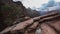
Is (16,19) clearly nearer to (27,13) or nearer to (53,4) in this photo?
(27,13)

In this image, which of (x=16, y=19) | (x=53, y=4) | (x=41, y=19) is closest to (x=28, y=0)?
(x=53, y=4)

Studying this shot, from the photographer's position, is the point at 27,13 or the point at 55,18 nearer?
the point at 55,18

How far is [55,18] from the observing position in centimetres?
478

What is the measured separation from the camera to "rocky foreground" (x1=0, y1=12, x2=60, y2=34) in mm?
4102

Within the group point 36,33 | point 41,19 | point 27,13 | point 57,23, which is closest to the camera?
point 36,33

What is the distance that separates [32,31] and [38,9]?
2678 mm

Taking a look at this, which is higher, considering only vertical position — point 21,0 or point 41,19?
point 21,0

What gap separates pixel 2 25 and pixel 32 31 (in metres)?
1.53

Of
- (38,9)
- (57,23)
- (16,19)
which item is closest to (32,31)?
(57,23)

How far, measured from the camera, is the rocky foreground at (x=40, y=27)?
410 centimetres

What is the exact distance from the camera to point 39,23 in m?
4.71

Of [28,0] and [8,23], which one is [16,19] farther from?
[28,0]

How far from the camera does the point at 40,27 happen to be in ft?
14.5

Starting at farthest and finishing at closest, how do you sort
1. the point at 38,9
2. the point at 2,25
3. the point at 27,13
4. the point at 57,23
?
1. the point at 38,9
2. the point at 27,13
3. the point at 2,25
4. the point at 57,23
